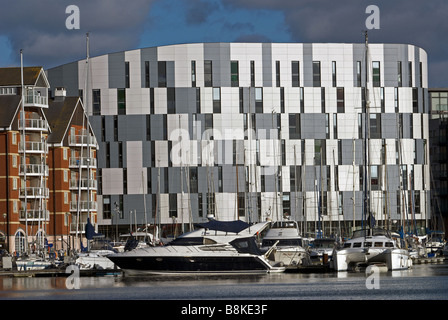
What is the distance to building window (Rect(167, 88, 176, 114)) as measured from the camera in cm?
14400

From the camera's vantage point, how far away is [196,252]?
66.9 metres

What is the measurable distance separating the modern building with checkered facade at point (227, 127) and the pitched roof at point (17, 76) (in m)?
27.7

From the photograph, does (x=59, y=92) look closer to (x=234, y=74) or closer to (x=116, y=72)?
(x=116, y=72)

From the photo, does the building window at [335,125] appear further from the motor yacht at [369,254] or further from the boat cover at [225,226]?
the boat cover at [225,226]

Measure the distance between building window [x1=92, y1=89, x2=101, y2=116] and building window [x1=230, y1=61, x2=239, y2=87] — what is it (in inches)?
805

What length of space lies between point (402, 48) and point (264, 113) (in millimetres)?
24808

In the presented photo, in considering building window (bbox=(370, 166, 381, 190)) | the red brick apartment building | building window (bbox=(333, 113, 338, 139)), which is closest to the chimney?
the red brick apartment building

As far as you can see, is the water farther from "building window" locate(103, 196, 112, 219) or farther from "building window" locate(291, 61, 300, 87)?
"building window" locate(291, 61, 300, 87)

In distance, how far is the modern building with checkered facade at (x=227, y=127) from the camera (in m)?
143

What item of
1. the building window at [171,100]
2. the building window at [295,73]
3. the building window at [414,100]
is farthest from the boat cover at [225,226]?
the building window at [414,100]

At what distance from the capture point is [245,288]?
2282 inches

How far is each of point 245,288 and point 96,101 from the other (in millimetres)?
90121
